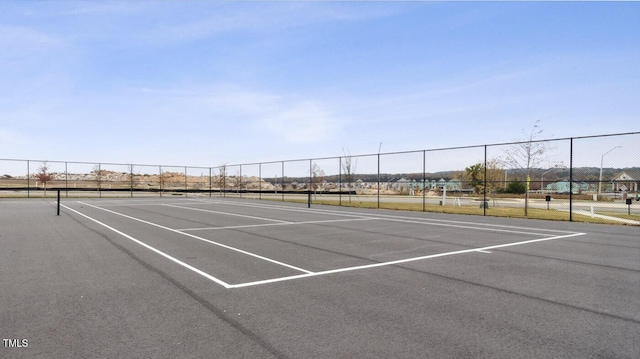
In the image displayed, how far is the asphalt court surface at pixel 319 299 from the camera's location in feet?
12.2

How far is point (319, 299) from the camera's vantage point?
5.23 meters

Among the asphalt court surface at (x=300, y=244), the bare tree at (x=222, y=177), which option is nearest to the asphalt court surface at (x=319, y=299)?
the asphalt court surface at (x=300, y=244)

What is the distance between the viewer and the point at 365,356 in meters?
3.48

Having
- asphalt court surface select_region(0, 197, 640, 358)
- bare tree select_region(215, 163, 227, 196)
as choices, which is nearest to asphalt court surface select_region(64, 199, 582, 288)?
asphalt court surface select_region(0, 197, 640, 358)

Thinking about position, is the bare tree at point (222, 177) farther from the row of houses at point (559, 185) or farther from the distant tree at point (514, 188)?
the distant tree at point (514, 188)

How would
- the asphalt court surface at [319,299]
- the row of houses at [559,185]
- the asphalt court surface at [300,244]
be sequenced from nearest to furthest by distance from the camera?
1. the asphalt court surface at [319,299]
2. the asphalt court surface at [300,244]
3. the row of houses at [559,185]

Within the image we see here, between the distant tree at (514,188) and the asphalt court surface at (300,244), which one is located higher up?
the distant tree at (514,188)


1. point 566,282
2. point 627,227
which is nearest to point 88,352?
point 566,282

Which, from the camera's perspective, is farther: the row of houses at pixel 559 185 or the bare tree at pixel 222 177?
the bare tree at pixel 222 177

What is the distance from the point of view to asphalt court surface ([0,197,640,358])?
3.73 meters

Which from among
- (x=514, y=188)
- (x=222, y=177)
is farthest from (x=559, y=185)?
(x=222, y=177)

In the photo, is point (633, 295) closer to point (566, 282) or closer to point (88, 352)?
point (566, 282)

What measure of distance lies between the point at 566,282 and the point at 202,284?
5.69m

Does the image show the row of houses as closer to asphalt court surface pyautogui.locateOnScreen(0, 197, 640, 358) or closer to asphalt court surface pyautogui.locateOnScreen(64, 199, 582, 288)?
asphalt court surface pyautogui.locateOnScreen(64, 199, 582, 288)
